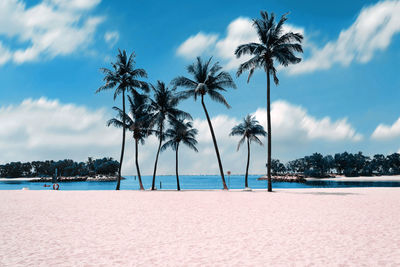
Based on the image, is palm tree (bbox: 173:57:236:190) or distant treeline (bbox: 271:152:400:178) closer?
palm tree (bbox: 173:57:236:190)

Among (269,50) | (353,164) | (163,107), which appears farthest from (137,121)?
(353,164)

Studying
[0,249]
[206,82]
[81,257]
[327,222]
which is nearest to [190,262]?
[81,257]

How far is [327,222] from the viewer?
991 centimetres

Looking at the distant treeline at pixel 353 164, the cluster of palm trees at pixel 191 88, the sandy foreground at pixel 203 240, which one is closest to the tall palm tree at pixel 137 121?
the cluster of palm trees at pixel 191 88

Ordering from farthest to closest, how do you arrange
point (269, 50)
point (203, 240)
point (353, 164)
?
point (353, 164) < point (269, 50) < point (203, 240)

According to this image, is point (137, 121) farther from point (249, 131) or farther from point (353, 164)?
point (353, 164)

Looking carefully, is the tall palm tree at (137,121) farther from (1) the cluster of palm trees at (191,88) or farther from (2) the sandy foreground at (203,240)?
(2) the sandy foreground at (203,240)

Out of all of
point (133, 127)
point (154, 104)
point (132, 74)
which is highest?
point (132, 74)

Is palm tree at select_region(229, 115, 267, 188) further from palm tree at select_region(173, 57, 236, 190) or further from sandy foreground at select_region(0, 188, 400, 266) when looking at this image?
sandy foreground at select_region(0, 188, 400, 266)

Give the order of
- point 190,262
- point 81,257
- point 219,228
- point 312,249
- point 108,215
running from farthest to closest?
point 108,215
point 219,228
point 312,249
point 81,257
point 190,262

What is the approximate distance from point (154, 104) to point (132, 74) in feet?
14.7

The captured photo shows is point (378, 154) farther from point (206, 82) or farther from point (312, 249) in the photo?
point (312, 249)

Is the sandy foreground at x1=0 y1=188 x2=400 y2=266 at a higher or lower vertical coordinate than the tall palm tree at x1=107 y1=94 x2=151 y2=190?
lower

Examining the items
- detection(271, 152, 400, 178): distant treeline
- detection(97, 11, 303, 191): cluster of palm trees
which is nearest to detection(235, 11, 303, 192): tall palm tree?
detection(97, 11, 303, 191): cluster of palm trees
